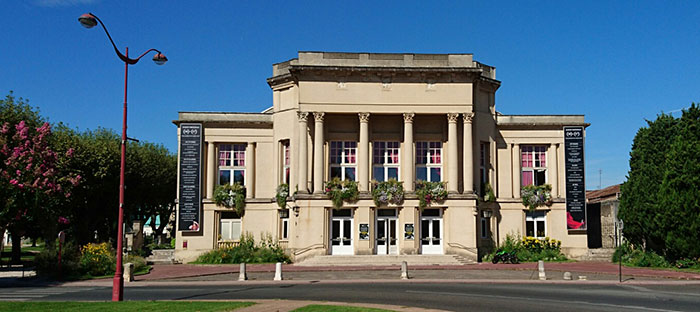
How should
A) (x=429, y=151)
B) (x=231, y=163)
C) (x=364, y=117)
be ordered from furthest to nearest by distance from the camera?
(x=231, y=163) < (x=429, y=151) < (x=364, y=117)

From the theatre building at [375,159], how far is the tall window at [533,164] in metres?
0.07

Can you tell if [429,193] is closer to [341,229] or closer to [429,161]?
[429,161]

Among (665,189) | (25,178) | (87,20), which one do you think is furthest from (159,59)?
(665,189)

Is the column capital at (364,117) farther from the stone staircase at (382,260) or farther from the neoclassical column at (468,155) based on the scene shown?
the stone staircase at (382,260)

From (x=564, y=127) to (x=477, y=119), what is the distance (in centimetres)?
589

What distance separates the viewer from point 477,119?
4266cm

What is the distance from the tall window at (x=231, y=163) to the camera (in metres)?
43.8

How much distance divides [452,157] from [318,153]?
26.2ft

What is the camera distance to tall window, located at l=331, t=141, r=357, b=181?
41.0 m

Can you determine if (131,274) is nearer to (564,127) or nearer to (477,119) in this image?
(477,119)

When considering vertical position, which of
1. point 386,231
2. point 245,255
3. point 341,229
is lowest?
point 245,255

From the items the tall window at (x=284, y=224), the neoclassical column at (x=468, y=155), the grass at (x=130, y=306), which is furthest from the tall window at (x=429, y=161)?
the grass at (x=130, y=306)

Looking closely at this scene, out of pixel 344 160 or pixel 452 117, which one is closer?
pixel 452 117

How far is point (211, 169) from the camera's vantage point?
43.0 meters
